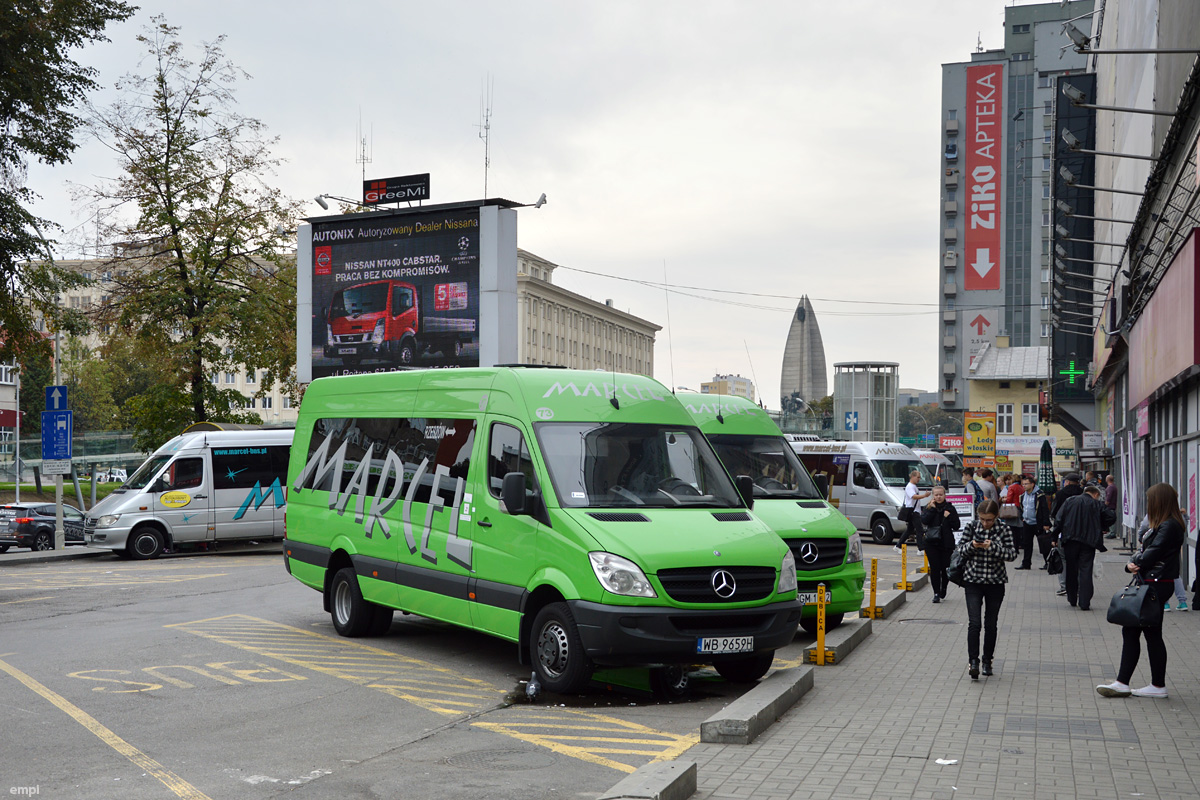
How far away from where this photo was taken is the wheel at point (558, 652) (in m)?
8.90

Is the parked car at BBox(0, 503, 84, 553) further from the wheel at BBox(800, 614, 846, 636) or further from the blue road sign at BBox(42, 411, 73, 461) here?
the wheel at BBox(800, 614, 846, 636)

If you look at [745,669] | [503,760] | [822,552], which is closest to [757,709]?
[503,760]

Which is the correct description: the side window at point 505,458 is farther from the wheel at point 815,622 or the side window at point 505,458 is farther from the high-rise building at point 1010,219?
the high-rise building at point 1010,219

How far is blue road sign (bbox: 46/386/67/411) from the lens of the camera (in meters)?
26.0

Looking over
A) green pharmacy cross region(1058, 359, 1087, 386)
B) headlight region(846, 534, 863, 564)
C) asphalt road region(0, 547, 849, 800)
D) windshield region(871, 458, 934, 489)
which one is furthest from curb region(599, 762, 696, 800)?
green pharmacy cross region(1058, 359, 1087, 386)

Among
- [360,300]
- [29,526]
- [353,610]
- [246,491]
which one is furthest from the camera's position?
[29,526]

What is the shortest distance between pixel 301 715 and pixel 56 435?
65.3 ft

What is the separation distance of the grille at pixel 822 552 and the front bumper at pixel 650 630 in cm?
301

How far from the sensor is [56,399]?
2611cm

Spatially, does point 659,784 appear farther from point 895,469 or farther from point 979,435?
point 979,435

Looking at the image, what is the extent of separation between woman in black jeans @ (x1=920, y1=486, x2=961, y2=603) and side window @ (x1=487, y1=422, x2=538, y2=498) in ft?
26.9

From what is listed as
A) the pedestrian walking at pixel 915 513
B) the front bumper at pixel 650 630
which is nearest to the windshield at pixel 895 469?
the pedestrian walking at pixel 915 513

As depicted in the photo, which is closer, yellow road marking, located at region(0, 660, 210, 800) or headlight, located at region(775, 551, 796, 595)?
yellow road marking, located at region(0, 660, 210, 800)

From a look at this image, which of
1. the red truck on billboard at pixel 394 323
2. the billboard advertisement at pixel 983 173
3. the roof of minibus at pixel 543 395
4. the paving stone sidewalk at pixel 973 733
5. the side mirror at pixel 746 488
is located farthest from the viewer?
the billboard advertisement at pixel 983 173
